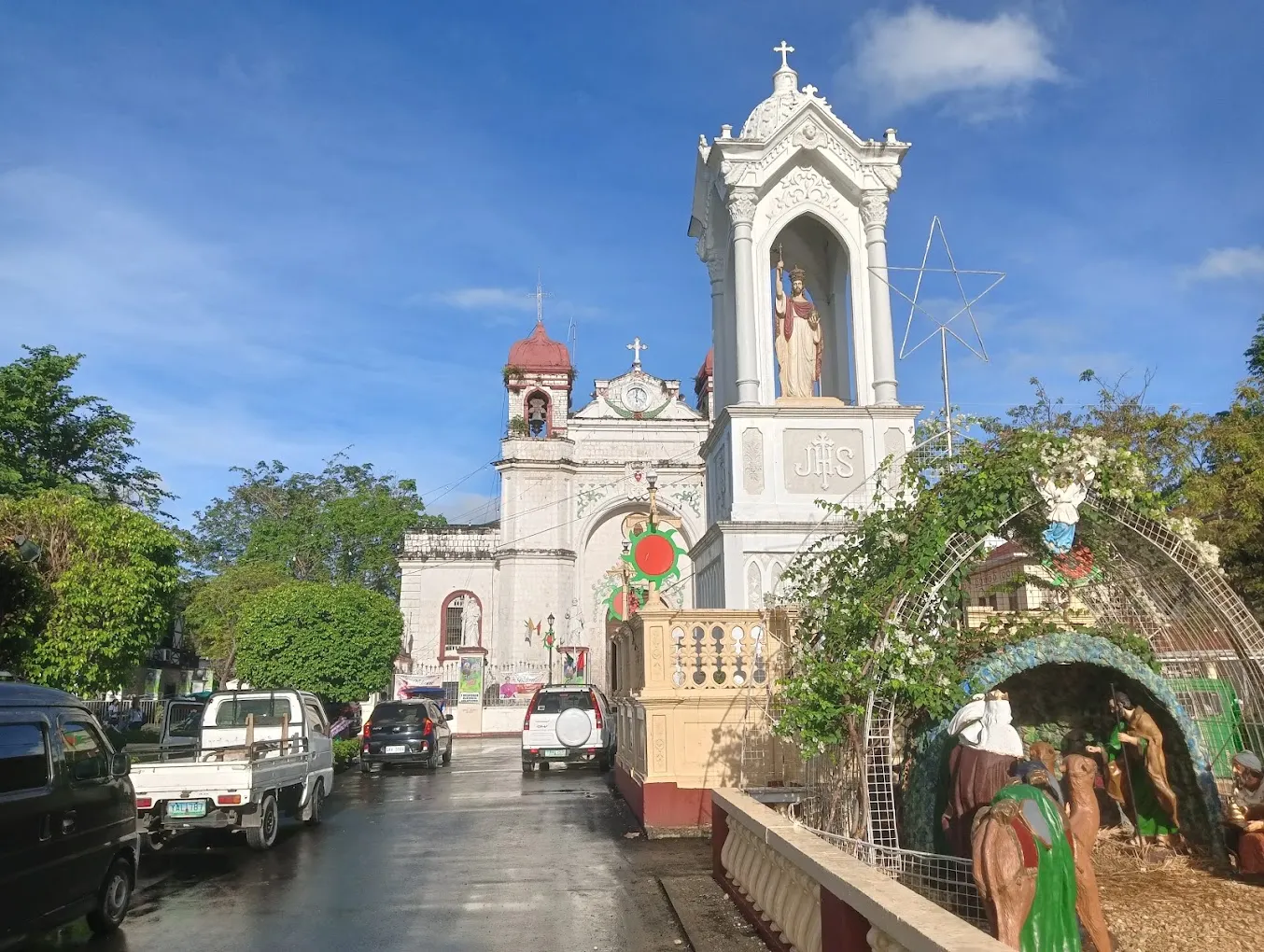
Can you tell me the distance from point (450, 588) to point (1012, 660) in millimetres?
33351

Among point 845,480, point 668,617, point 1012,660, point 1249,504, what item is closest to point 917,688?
point 1012,660

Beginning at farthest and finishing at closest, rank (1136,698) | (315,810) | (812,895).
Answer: (315,810), (1136,698), (812,895)

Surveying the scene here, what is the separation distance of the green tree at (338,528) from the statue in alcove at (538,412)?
8.82 metres

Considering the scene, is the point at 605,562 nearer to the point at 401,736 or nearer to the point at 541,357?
the point at 541,357

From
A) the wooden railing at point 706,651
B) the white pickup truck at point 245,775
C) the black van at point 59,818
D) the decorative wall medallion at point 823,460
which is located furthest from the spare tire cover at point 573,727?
the black van at point 59,818

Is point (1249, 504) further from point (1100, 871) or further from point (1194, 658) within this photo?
point (1100, 871)

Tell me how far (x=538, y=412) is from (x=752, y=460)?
88.6 ft

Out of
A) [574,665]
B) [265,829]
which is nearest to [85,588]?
[265,829]

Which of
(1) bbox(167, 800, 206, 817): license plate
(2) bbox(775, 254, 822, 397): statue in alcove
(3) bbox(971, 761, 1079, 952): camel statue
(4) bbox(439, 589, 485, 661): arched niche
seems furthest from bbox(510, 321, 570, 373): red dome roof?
(3) bbox(971, 761, 1079, 952): camel statue

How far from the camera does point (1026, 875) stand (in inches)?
159

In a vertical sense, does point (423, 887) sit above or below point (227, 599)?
below

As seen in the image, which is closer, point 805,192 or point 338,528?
point 805,192

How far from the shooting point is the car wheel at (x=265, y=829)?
10242 millimetres

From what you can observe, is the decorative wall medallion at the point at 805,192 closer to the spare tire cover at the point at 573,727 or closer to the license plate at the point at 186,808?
the spare tire cover at the point at 573,727
